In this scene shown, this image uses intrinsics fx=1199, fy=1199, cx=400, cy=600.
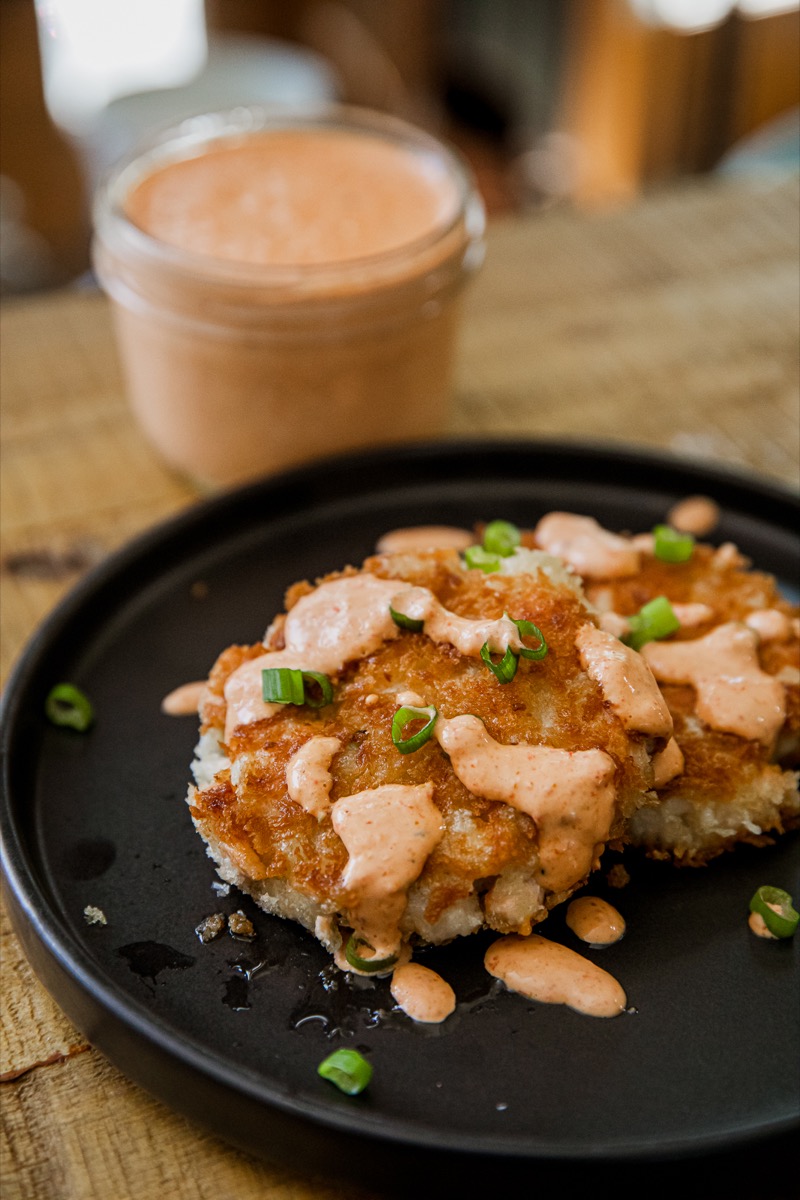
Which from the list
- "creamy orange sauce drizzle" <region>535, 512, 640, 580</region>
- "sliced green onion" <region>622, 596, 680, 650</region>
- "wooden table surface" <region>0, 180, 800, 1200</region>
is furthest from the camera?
"wooden table surface" <region>0, 180, 800, 1200</region>

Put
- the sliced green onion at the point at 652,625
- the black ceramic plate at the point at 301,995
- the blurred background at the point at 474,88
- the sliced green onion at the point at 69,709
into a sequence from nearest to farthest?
the black ceramic plate at the point at 301,995, the sliced green onion at the point at 652,625, the sliced green onion at the point at 69,709, the blurred background at the point at 474,88

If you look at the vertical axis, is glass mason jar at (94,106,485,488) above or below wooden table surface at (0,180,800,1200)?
above

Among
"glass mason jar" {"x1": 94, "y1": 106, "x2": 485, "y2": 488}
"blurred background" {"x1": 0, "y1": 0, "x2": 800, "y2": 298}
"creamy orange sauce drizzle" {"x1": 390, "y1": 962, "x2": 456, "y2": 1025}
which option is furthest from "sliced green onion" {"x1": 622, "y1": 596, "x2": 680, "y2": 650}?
"blurred background" {"x1": 0, "y1": 0, "x2": 800, "y2": 298}

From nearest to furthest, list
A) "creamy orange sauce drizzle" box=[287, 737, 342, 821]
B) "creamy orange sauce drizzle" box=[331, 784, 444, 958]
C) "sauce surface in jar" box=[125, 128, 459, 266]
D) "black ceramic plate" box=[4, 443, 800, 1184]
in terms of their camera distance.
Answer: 1. "black ceramic plate" box=[4, 443, 800, 1184]
2. "creamy orange sauce drizzle" box=[331, 784, 444, 958]
3. "creamy orange sauce drizzle" box=[287, 737, 342, 821]
4. "sauce surface in jar" box=[125, 128, 459, 266]

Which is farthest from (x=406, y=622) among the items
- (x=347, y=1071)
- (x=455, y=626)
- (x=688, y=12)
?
(x=688, y=12)

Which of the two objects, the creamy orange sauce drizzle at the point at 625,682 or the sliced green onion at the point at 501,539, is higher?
the creamy orange sauce drizzle at the point at 625,682

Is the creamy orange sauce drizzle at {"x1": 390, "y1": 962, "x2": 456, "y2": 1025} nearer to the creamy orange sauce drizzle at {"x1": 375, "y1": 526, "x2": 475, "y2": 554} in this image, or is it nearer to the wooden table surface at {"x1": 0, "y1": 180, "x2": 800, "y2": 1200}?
the wooden table surface at {"x1": 0, "y1": 180, "x2": 800, "y2": 1200}

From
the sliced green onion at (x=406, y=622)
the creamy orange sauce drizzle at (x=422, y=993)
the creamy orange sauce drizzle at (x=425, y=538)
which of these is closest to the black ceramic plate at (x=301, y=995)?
the creamy orange sauce drizzle at (x=422, y=993)

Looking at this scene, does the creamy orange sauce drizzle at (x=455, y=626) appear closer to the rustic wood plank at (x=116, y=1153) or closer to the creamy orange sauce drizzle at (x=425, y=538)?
the creamy orange sauce drizzle at (x=425, y=538)
